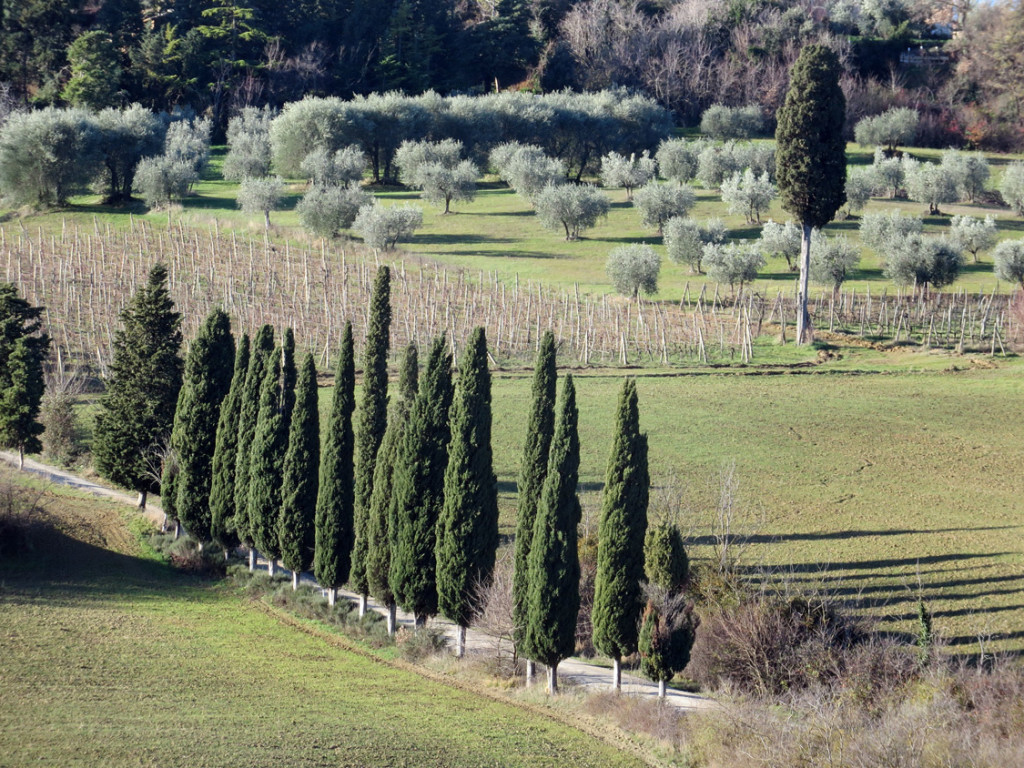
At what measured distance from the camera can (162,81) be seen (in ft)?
338

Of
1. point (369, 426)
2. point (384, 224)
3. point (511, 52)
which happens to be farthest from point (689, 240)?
point (511, 52)

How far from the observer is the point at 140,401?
1515 inches

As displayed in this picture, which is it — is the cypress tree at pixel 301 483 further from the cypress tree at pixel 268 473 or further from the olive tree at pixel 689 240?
the olive tree at pixel 689 240

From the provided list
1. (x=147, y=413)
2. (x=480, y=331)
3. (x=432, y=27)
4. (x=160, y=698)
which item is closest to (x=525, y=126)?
(x=432, y=27)

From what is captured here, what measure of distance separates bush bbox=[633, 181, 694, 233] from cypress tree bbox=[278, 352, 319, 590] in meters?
49.2

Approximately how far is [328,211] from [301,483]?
1689 inches

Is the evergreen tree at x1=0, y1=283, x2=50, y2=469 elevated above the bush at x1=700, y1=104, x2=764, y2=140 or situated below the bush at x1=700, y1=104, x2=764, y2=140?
below

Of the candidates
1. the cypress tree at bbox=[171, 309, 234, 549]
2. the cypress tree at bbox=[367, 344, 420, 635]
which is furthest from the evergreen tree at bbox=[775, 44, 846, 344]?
the cypress tree at bbox=[367, 344, 420, 635]

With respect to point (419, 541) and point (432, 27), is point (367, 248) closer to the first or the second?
point (419, 541)

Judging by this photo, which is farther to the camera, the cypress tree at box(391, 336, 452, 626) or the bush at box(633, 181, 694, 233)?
the bush at box(633, 181, 694, 233)

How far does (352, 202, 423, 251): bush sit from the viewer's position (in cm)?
7050

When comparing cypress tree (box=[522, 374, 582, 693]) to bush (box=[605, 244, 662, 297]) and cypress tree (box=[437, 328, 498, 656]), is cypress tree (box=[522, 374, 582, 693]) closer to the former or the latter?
cypress tree (box=[437, 328, 498, 656])

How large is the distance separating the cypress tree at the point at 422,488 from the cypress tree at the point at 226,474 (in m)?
7.26

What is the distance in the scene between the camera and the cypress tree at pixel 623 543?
2570 centimetres
